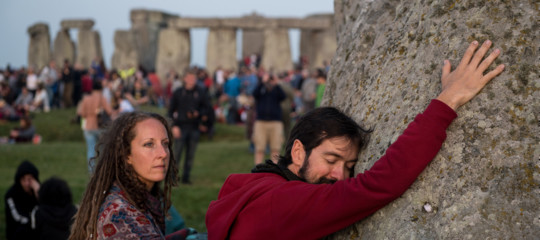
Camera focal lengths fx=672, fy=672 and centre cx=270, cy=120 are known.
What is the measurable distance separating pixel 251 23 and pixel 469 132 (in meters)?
31.7

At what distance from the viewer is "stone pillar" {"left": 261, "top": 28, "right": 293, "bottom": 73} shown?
3328cm

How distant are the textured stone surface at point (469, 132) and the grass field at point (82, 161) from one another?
5.27m

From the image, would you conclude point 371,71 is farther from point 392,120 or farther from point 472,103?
point 472,103

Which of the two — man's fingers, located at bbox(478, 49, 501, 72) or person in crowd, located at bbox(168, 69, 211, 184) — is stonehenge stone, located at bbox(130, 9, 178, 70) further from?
man's fingers, located at bbox(478, 49, 501, 72)

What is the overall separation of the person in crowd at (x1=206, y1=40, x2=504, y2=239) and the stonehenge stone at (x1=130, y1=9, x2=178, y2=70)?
110 feet

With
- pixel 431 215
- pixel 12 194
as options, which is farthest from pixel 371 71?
pixel 12 194

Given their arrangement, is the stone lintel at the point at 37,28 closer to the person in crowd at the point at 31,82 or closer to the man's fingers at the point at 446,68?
the person in crowd at the point at 31,82

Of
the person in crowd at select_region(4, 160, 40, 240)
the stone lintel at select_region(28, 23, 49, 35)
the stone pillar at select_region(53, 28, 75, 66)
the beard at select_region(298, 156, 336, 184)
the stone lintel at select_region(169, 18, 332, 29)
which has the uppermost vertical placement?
the beard at select_region(298, 156, 336, 184)

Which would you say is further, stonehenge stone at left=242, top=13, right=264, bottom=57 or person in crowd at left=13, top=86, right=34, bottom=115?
stonehenge stone at left=242, top=13, right=264, bottom=57

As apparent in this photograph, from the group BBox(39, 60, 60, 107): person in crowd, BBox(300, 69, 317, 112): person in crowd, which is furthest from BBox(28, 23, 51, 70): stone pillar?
BBox(300, 69, 317, 112): person in crowd

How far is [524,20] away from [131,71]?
79.2 ft

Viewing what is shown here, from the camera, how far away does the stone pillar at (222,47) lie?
33.7 m

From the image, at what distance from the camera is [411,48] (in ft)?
8.93

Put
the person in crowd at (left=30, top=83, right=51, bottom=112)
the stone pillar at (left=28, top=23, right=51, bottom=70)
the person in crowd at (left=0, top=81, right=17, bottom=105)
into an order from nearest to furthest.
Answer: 1. the person in crowd at (left=0, top=81, right=17, bottom=105)
2. the person in crowd at (left=30, top=83, right=51, bottom=112)
3. the stone pillar at (left=28, top=23, right=51, bottom=70)
